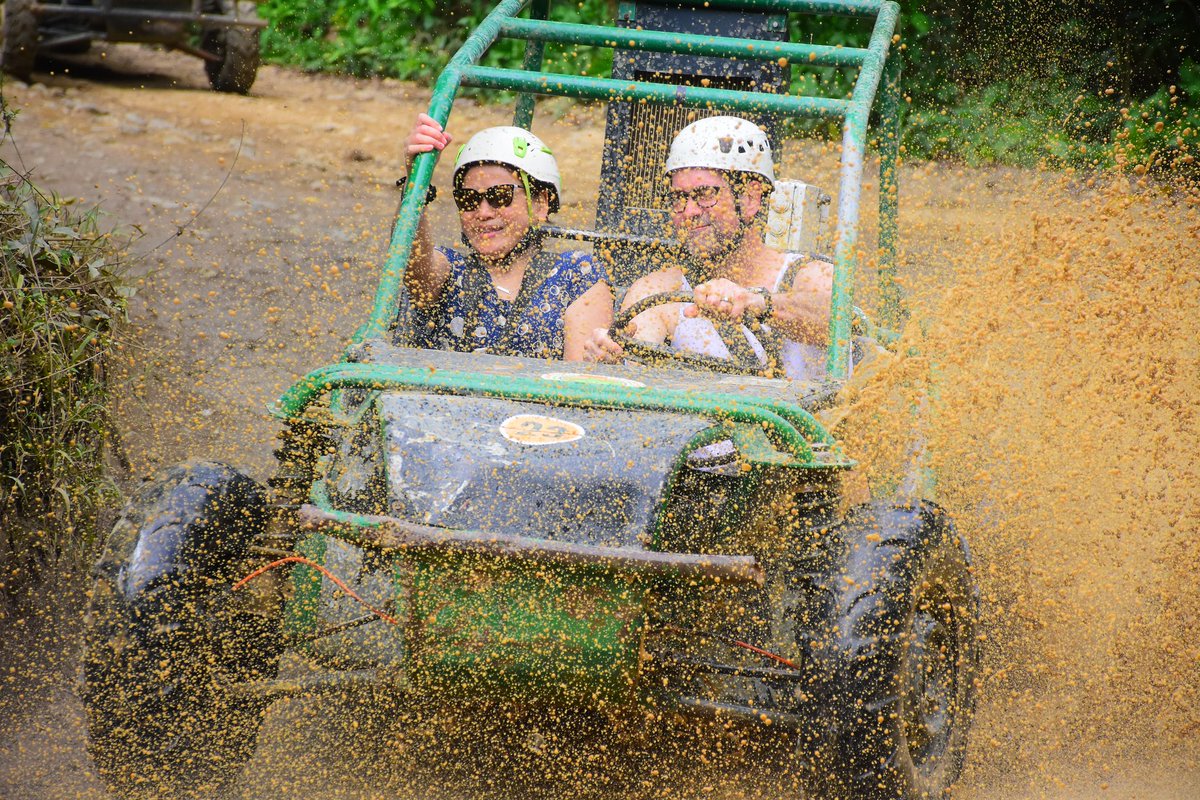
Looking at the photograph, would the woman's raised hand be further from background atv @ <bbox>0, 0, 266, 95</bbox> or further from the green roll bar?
background atv @ <bbox>0, 0, 266, 95</bbox>

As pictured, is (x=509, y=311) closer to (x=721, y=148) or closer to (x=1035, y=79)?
(x=721, y=148)

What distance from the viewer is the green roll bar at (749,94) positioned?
12.2 feet

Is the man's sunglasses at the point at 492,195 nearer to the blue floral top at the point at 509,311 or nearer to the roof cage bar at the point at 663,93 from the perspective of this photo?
the blue floral top at the point at 509,311

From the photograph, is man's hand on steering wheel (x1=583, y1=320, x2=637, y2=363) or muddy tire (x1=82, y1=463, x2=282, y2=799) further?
man's hand on steering wheel (x1=583, y1=320, x2=637, y2=363)

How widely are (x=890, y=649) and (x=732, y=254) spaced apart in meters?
1.87

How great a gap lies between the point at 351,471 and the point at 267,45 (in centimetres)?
1039

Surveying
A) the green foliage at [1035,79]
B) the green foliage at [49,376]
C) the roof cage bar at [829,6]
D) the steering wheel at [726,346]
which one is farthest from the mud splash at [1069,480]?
the green foliage at [1035,79]

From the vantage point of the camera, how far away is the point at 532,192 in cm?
453

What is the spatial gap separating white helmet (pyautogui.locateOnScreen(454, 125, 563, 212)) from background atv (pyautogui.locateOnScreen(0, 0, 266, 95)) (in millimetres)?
6814

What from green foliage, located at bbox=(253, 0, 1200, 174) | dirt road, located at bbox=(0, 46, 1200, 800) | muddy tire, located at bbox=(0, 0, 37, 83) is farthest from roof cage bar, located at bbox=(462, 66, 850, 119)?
muddy tire, located at bbox=(0, 0, 37, 83)

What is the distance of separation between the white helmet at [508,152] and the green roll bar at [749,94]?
0.67 ft

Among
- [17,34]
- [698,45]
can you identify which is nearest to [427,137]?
[698,45]

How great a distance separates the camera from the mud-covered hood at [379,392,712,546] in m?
2.85

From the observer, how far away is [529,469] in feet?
9.56
